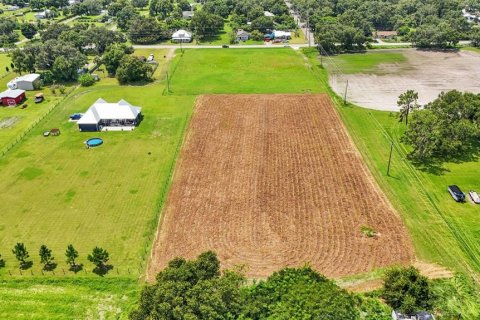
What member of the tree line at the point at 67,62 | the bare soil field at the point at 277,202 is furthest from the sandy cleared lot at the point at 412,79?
the tree line at the point at 67,62

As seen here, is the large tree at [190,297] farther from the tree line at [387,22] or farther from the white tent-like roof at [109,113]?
the tree line at [387,22]

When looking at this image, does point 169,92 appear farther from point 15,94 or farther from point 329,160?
point 329,160

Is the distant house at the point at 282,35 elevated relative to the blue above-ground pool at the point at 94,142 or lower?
elevated

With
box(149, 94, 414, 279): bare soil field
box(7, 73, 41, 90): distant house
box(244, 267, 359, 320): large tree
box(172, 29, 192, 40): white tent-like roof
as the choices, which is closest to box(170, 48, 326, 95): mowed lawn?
box(172, 29, 192, 40): white tent-like roof

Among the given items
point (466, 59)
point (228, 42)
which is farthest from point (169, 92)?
point (466, 59)

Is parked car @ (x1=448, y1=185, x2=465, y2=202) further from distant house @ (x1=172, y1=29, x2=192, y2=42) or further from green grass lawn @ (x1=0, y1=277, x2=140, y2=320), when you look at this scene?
distant house @ (x1=172, y1=29, x2=192, y2=42)

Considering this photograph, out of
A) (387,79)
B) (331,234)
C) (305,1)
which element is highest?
(305,1)

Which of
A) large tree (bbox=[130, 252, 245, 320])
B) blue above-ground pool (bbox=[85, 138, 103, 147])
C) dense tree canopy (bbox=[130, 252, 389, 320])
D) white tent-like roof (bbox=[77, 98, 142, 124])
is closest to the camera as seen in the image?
large tree (bbox=[130, 252, 245, 320])
